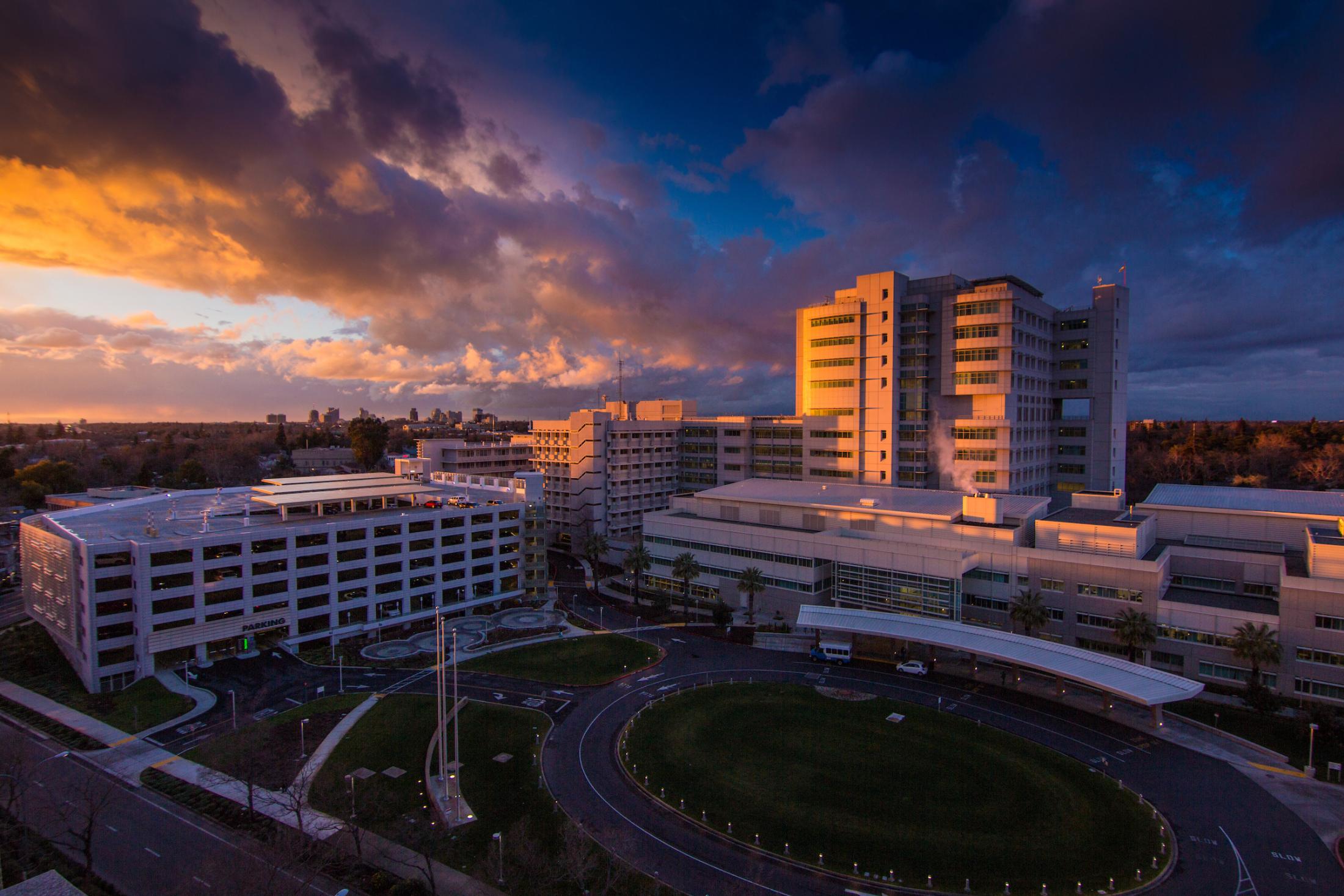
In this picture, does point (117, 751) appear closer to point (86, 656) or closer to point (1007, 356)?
point (86, 656)

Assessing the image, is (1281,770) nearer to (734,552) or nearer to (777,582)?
(777,582)

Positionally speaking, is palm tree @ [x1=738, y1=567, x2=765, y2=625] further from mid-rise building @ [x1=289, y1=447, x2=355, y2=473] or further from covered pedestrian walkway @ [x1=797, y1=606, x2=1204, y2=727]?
mid-rise building @ [x1=289, y1=447, x2=355, y2=473]

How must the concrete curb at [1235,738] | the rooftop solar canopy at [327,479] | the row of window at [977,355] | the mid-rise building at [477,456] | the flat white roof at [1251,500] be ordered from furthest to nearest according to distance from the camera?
1. the mid-rise building at [477,456]
2. the row of window at [977,355]
3. the rooftop solar canopy at [327,479]
4. the flat white roof at [1251,500]
5. the concrete curb at [1235,738]

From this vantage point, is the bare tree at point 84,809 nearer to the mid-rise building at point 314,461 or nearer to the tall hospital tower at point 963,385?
the tall hospital tower at point 963,385

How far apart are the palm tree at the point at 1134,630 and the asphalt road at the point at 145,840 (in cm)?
6404

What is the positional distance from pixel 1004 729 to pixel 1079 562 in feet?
76.0

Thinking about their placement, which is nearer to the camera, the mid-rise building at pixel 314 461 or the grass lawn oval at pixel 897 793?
the grass lawn oval at pixel 897 793

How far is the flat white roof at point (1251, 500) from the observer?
72.2 m

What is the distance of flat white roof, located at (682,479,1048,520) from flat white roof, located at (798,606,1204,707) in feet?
50.1

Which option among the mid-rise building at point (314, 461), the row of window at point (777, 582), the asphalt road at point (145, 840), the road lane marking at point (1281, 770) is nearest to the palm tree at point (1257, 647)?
the road lane marking at point (1281, 770)

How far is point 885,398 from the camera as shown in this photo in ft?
345

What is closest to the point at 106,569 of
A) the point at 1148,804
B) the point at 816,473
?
the point at 1148,804

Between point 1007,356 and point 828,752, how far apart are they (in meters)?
72.3

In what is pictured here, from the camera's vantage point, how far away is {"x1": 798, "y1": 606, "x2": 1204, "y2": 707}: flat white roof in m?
49.9
